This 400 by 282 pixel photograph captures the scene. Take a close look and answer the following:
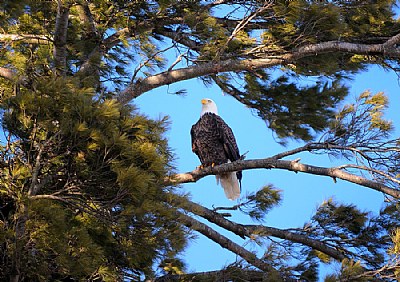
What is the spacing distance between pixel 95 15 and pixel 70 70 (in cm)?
57

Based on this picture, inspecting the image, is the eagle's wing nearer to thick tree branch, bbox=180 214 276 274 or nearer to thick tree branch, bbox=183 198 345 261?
thick tree branch, bbox=183 198 345 261

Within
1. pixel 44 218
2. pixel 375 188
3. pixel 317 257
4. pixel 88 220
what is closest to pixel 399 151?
pixel 375 188

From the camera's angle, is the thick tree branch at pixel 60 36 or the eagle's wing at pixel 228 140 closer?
the thick tree branch at pixel 60 36

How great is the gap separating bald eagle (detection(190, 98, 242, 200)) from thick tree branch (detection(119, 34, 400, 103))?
3.94 ft

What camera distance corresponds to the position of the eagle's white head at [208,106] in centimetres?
707

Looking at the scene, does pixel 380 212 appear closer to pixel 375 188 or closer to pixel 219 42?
pixel 375 188

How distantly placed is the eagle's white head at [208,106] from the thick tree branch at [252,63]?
4.70 ft

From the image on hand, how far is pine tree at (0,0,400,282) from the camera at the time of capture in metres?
3.80

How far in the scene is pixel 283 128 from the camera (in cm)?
647

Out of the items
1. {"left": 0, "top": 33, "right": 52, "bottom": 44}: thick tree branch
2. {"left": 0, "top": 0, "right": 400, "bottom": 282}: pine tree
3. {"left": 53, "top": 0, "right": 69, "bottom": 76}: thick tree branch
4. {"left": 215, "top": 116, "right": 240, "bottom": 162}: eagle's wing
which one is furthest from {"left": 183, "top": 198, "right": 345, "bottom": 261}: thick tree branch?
{"left": 0, "top": 33, "right": 52, "bottom": 44}: thick tree branch

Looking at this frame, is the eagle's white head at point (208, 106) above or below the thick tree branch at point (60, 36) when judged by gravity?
above

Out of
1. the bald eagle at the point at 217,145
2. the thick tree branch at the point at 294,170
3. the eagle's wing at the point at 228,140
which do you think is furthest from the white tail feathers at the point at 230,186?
the thick tree branch at the point at 294,170

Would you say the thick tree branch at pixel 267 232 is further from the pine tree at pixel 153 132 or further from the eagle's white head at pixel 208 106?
the eagle's white head at pixel 208 106

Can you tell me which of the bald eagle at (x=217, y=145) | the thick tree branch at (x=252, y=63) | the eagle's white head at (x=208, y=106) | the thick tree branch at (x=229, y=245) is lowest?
the thick tree branch at (x=229, y=245)
